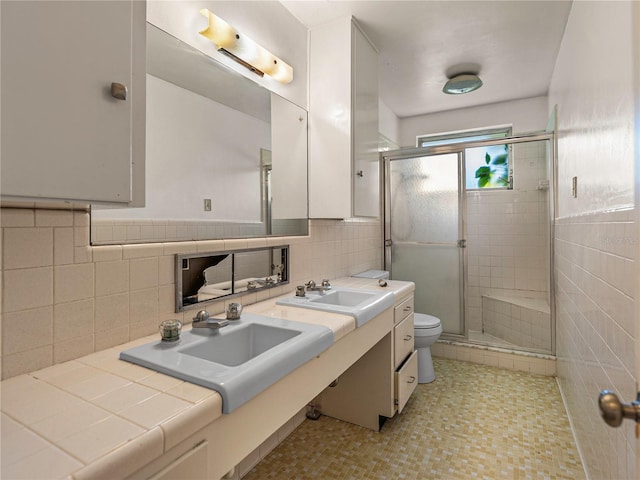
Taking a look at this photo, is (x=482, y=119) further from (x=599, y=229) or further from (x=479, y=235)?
(x=599, y=229)

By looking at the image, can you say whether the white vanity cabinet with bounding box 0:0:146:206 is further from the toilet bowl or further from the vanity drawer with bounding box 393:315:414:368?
the toilet bowl

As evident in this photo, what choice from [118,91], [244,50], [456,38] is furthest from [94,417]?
[456,38]

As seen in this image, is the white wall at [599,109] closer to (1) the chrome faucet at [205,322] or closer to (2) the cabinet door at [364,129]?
(2) the cabinet door at [364,129]

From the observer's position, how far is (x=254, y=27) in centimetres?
162

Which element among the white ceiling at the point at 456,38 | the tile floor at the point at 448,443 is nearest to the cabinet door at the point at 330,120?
the white ceiling at the point at 456,38

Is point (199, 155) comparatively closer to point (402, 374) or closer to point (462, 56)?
point (402, 374)

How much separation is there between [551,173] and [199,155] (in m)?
2.68

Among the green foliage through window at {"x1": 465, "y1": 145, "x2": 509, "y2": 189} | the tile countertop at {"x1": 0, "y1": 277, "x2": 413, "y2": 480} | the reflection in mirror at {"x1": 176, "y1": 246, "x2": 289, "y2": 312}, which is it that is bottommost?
the tile countertop at {"x1": 0, "y1": 277, "x2": 413, "y2": 480}

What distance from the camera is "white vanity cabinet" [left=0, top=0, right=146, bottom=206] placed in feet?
1.97

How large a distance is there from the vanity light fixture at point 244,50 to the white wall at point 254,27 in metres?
0.02

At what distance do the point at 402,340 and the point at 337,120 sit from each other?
4.52ft

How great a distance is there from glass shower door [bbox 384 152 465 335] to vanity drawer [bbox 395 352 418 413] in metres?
1.04

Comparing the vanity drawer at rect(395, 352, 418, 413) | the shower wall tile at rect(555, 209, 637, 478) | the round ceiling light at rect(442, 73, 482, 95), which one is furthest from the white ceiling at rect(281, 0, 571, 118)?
the vanity drawer at rect(395, 352, 418, 413)

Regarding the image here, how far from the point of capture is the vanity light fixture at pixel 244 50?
1381mm
